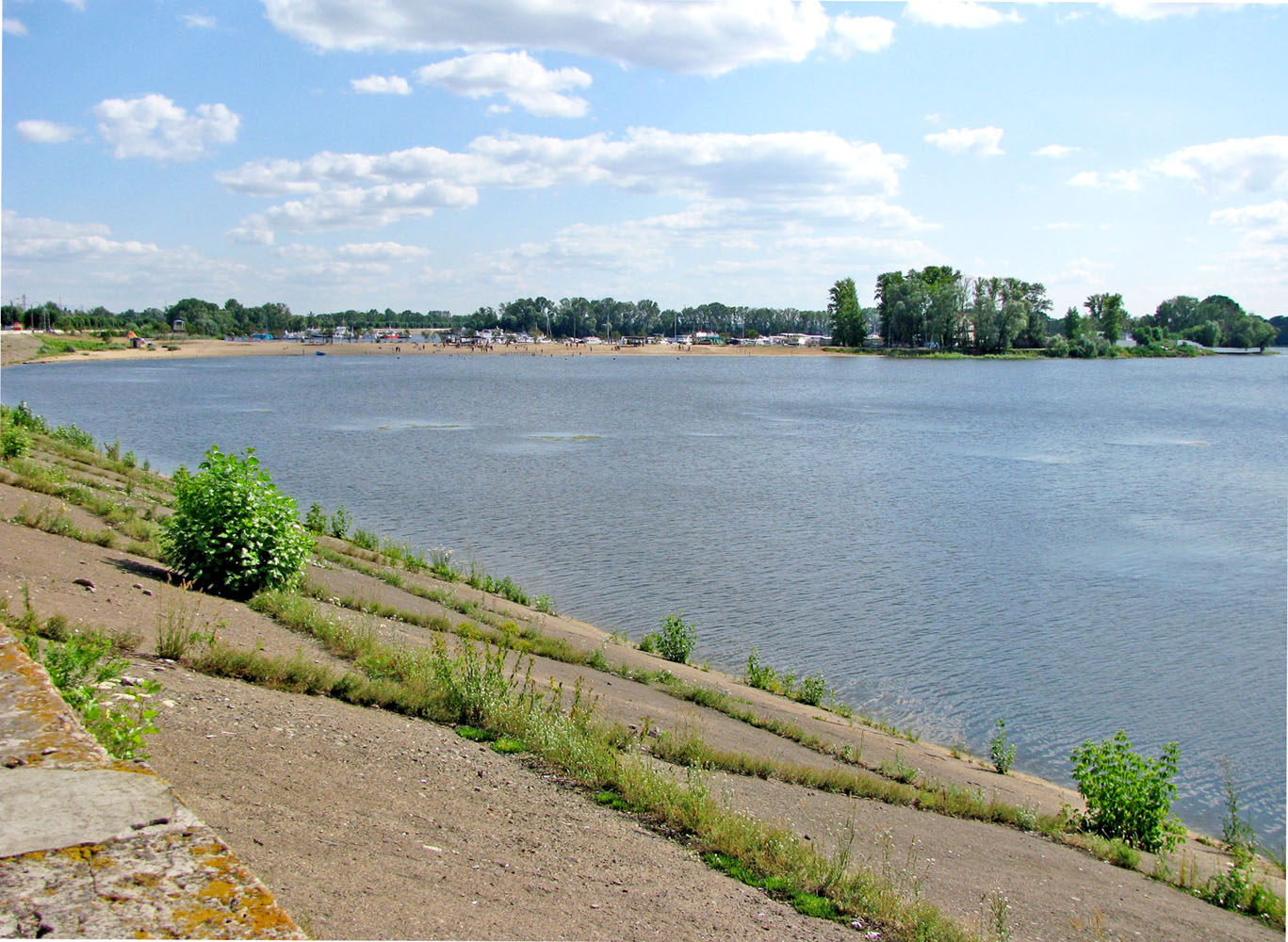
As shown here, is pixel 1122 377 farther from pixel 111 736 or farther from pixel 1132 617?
pixel 111 736

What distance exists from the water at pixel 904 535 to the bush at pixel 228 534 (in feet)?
25.3

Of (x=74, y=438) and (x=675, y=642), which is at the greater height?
(x=74, y=438)

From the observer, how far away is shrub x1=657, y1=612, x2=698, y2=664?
16922mm

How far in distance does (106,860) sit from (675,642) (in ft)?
45.7

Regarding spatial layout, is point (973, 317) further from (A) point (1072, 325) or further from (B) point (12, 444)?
(B) point (12, 444)

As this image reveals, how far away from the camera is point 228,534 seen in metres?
13.6

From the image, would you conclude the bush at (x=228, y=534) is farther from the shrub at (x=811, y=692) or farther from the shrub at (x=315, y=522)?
the shrub at (x=315, y=522)

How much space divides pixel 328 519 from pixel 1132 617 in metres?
20.4

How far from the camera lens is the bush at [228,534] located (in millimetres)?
13562

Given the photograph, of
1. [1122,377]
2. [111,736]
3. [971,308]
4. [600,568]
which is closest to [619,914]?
[111,736]

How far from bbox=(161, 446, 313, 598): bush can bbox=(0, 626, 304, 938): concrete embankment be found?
31.4 ft

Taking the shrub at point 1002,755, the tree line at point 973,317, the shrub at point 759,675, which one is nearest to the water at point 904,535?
the shrub at point 1002,755

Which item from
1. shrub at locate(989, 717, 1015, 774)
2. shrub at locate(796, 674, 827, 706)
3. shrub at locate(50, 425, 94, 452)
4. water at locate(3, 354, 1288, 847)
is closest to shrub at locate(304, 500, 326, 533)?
water at locate(3, 354, 1288, 847)

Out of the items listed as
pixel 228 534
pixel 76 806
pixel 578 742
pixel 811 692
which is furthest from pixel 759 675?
pixel 76 806
